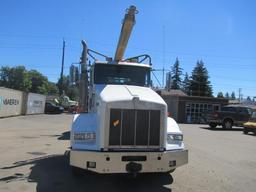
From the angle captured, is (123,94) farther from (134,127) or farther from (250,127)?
(250,127)

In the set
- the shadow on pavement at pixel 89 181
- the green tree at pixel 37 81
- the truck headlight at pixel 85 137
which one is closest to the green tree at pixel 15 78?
the green tree at pixel 37 81

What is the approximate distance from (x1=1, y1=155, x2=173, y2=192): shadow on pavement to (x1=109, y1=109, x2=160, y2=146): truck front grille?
3.69 feet

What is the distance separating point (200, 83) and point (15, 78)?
59375mm

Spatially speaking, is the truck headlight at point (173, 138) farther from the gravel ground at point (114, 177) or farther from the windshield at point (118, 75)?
the windshield at point (118, 75)

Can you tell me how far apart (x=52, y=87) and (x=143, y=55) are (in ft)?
428

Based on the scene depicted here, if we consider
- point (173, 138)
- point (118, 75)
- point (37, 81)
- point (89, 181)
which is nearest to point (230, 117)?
point (118, 75)

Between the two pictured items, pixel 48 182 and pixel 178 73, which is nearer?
pixel 48 182

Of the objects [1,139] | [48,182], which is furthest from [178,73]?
[48,182]

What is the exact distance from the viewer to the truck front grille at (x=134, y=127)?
8.34 meters

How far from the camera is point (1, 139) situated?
59.5 feet

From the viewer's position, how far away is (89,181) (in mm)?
9547

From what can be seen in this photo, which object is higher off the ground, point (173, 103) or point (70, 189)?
point (173, 103)

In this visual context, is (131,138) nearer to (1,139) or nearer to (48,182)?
(48,182)

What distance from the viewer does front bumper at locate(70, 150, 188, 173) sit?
8148 mm
